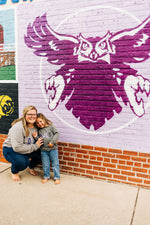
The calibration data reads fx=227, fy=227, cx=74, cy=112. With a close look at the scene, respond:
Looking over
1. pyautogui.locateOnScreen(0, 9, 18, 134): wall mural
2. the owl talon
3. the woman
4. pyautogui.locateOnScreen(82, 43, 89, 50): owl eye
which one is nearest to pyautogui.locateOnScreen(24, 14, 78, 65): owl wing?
pyautogui.locateOnScreen(82, 43, 89, 50): owl eye

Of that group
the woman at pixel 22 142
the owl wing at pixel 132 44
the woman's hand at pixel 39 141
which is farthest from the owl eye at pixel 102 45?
the woman's hand at pixel 39 141

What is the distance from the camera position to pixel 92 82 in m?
3.86

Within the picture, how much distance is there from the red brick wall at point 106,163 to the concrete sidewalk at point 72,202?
0.12 m

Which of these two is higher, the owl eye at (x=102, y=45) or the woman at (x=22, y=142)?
the owl eye at (x=102, y=45)

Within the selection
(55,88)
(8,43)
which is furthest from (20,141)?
(8,43)

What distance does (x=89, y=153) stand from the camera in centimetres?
398

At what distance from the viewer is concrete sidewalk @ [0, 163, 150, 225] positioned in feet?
9.21

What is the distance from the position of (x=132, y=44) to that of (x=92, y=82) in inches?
34.4

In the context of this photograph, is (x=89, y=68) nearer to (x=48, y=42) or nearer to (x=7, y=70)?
(x=48, y=42)

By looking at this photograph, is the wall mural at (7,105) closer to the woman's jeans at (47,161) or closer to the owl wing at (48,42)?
the owl wing at (48,42)

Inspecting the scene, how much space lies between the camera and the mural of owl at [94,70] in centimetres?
356

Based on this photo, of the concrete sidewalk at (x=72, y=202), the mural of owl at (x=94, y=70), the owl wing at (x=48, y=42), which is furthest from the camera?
the owl wing at (x=48, y=42)

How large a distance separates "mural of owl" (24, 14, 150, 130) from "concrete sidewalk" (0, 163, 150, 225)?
1059 millimetres

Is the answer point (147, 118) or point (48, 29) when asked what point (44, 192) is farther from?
point (48, 29)
